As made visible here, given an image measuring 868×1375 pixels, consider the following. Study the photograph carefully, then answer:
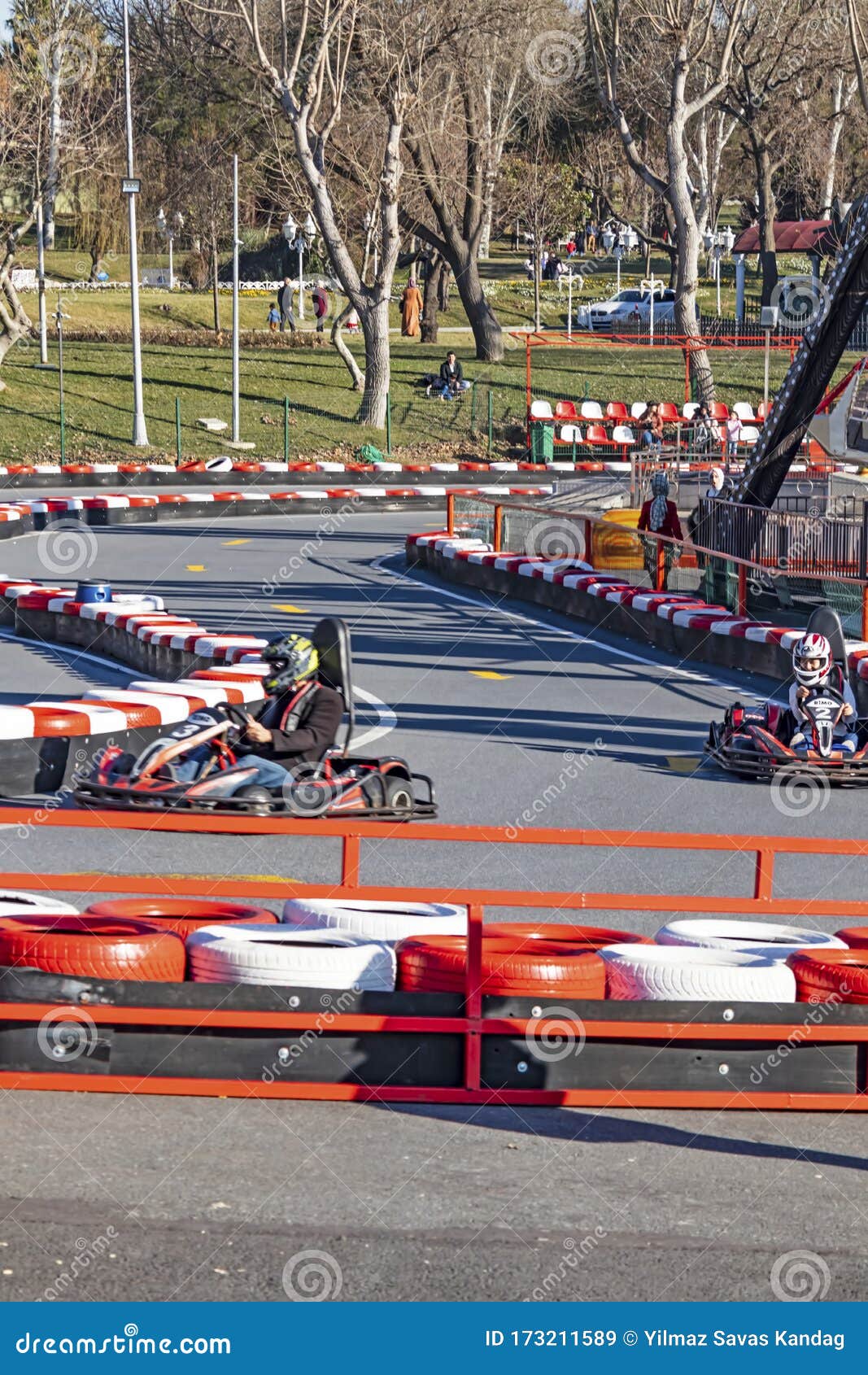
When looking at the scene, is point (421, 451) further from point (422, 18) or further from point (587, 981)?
point (587, 981)

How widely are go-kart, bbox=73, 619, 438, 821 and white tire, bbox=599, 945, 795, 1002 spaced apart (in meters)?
4.28

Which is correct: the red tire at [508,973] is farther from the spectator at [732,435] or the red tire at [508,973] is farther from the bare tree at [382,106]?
the bare tree at [382,106]

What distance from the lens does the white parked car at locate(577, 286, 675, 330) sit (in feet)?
203

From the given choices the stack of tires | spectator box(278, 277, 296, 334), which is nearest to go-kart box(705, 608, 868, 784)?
the stack of tires

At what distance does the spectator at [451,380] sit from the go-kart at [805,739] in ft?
106

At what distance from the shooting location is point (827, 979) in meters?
6.84

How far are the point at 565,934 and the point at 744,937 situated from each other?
2.44 feet

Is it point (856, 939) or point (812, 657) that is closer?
point (856, 939)

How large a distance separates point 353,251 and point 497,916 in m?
57.0

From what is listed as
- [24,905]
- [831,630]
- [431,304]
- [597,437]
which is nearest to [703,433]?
[597,437]

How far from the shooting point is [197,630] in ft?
55.6

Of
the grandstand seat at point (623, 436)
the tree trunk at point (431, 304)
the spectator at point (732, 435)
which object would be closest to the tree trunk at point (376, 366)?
the grandstand seat at point (623, 436)

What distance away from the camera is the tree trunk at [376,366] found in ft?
138

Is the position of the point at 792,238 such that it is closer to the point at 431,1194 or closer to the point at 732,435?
the point at 732,435
